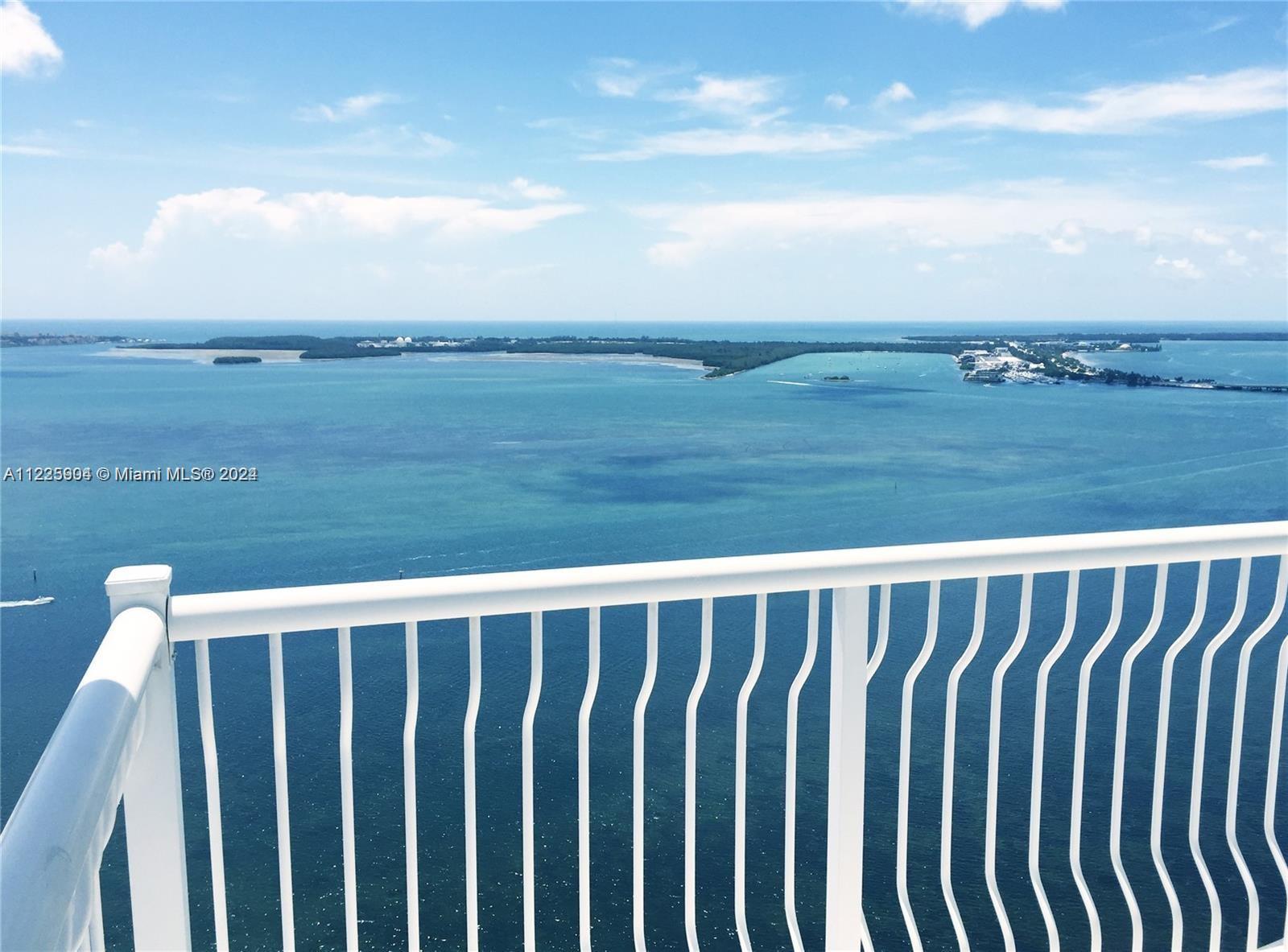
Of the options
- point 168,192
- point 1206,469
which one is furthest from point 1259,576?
point 168,192

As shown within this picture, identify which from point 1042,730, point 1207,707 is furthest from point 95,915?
point 1207,707

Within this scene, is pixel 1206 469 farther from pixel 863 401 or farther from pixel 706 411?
pixel 706 411

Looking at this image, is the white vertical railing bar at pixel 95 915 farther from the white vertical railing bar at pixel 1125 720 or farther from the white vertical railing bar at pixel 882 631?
the white vertical railing bar at pixel 1125 720

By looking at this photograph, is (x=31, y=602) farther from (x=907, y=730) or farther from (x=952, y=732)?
(x=952, y=732)

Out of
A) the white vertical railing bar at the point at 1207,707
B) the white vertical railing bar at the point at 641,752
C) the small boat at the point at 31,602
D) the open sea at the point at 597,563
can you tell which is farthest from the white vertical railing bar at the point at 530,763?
the small boat at the point at 31,602

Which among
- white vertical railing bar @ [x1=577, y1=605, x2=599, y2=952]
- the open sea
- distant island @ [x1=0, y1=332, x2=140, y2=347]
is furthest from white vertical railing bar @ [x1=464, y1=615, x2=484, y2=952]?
distant island @ [x1=0, y1=332, x2=140, y2=347]

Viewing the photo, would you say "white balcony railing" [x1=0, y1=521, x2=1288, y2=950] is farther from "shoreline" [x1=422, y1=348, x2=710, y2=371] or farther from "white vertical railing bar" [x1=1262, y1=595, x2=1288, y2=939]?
"shoreline" [x1=422, y1=348, x2=710, y2=371]
